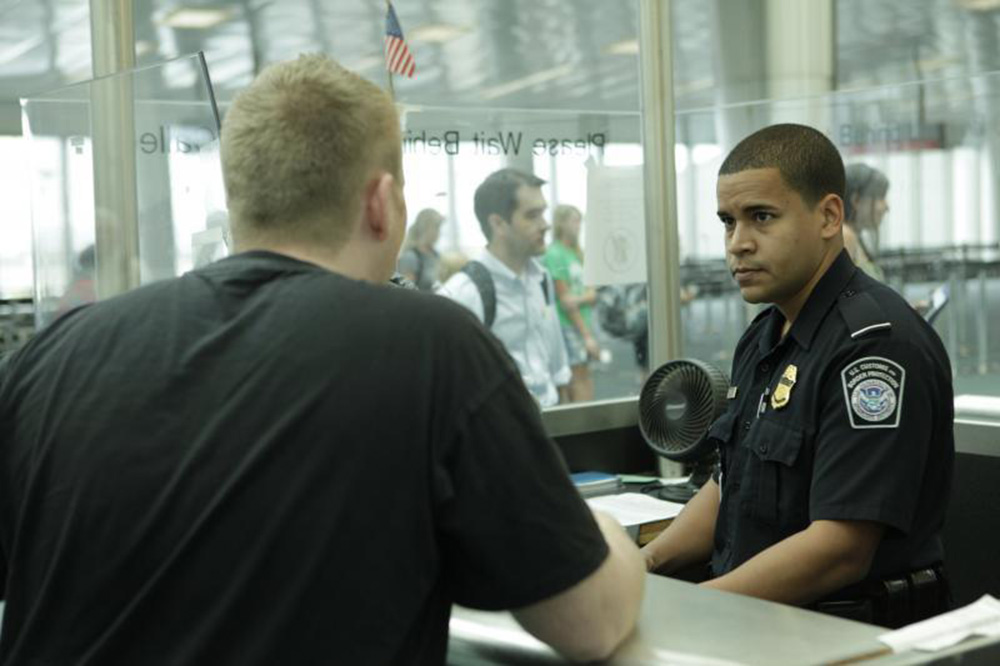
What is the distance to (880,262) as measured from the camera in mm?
5492

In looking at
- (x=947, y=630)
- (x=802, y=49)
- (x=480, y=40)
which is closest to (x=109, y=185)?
(x=947, y=630)

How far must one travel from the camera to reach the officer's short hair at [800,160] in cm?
206

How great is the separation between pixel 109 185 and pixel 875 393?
1487 mm

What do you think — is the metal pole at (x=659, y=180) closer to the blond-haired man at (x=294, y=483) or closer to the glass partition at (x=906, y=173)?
the glass partition at (x=906, y=173)

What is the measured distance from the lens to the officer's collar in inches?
78.0

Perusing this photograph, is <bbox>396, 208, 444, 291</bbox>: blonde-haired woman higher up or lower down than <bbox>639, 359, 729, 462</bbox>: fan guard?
higher up

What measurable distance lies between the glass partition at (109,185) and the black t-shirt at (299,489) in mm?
1214

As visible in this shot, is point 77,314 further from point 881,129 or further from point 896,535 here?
point 881,129

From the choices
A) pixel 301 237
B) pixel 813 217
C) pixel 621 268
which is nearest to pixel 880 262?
pixel 621 268

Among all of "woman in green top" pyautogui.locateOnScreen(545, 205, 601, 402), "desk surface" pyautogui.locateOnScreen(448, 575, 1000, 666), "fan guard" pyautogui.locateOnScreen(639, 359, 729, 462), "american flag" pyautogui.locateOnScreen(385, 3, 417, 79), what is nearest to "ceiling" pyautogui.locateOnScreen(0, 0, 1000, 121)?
"woman in green top" pyautogui.locateOnScreen(545, 205, 601, 402)

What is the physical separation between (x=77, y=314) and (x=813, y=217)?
126 centimetres

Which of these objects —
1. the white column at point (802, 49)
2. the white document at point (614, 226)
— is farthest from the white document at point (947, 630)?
the white column at point (802, 49)

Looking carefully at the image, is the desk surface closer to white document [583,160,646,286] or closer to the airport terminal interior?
the airport terminal interior

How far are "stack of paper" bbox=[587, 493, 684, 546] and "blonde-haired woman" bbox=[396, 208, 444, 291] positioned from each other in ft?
6.27
